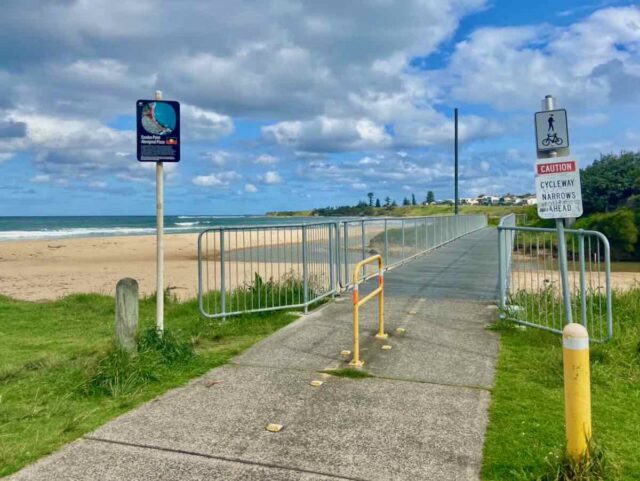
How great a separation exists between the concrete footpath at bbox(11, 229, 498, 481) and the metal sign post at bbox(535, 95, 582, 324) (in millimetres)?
1531

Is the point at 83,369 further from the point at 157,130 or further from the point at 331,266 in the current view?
the point at 331,266

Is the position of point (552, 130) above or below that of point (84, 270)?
above

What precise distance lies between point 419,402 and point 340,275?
16.9 feet

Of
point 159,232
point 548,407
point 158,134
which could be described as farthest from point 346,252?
point 548,407

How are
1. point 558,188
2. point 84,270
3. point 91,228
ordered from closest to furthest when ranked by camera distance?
point 558,188, point 84,270, point 91,228

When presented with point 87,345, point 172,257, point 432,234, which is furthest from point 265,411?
point 172,257

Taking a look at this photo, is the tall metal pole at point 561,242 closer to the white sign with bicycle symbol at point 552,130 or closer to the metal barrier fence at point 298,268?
the white sign with bicycle symbol at point 552,130

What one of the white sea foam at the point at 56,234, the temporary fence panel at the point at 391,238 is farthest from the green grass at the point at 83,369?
the white sea foam at the point at 56,234

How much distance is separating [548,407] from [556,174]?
206 centimetres

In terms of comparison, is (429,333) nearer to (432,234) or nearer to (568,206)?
(568,206)

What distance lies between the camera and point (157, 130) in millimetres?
5988

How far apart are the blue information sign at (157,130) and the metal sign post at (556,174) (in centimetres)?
383

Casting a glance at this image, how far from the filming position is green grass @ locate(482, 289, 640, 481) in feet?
11.3

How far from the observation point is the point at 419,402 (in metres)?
4.63
